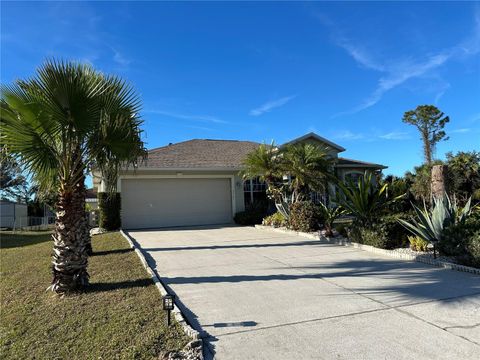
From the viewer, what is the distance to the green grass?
A: 420 cm

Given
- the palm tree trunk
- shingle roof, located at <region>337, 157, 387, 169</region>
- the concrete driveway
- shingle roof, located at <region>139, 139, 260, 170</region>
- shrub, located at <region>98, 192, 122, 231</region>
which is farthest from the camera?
shingle roof, located at <region>337, 157, 387, 169</region>

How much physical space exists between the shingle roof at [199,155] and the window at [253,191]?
4.04ft

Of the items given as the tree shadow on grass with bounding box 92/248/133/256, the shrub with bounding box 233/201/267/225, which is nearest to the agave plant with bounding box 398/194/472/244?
the tree shadow on grass with bounding box 92/248/133/256

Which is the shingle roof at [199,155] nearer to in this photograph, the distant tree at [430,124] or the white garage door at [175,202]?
the white garage door at [175,202]

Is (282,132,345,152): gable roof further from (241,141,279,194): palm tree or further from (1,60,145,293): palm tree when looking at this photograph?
(1,60,145,293): palm tree

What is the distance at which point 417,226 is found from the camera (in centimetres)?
898

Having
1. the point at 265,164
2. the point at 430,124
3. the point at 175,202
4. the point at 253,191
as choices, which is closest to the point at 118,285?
the point at 265,164

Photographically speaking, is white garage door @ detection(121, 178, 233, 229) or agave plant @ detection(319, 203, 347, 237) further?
white garage door @ detection(121, 178, 233, 229)

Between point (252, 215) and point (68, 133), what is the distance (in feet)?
39.4

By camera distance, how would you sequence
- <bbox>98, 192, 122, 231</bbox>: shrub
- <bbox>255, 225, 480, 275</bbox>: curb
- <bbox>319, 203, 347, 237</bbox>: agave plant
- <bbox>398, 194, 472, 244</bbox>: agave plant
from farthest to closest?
<bbox>98, 192, 122, 231</bbox>: shrub, <bbox>319, 203, 347, 237</bbox>: agave plant, <bbox>398, 194, 472, 244</bbox>: agave plant, <bbox>255, 225, 480, 275</bbox>: curb

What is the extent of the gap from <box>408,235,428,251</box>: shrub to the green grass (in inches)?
257

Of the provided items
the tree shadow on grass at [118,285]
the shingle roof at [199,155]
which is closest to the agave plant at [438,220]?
the tree shadow on grass at [118,285]

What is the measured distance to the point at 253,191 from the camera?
19.7m

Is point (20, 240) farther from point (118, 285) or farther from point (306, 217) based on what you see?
point (306, 217)
